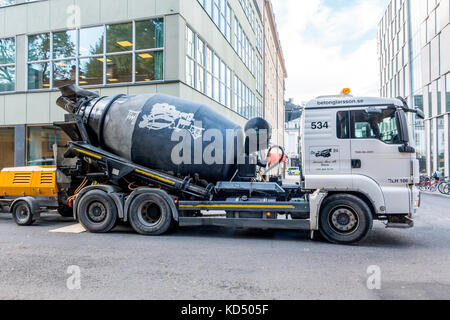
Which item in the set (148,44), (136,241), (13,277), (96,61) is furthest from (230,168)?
(96,61)

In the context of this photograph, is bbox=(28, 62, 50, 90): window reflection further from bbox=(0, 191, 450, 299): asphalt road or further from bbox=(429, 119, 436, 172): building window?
bbox=(429, 119, 436, 172): building window

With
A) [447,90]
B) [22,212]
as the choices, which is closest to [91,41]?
[22,212]

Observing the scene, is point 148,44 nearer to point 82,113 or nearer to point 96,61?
point 96,61

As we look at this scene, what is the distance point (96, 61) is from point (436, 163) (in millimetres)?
24120

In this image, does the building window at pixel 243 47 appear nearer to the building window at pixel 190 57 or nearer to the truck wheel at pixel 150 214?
the building window at pixel 190 57

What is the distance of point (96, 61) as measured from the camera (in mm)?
14977

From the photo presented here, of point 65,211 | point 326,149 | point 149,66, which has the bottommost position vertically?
point 65,211

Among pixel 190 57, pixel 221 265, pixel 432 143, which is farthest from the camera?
pixel 432 143

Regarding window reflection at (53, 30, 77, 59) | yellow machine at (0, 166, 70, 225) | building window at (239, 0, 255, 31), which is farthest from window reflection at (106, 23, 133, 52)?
building window at (239, 0, 255, 31)

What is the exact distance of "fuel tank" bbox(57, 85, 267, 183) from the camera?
25.5ft

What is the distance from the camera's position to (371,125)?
6.70 meters

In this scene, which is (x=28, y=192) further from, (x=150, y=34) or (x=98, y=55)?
(x=150, y=34)

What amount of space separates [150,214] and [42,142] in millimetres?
10927

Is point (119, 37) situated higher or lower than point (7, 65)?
higher
